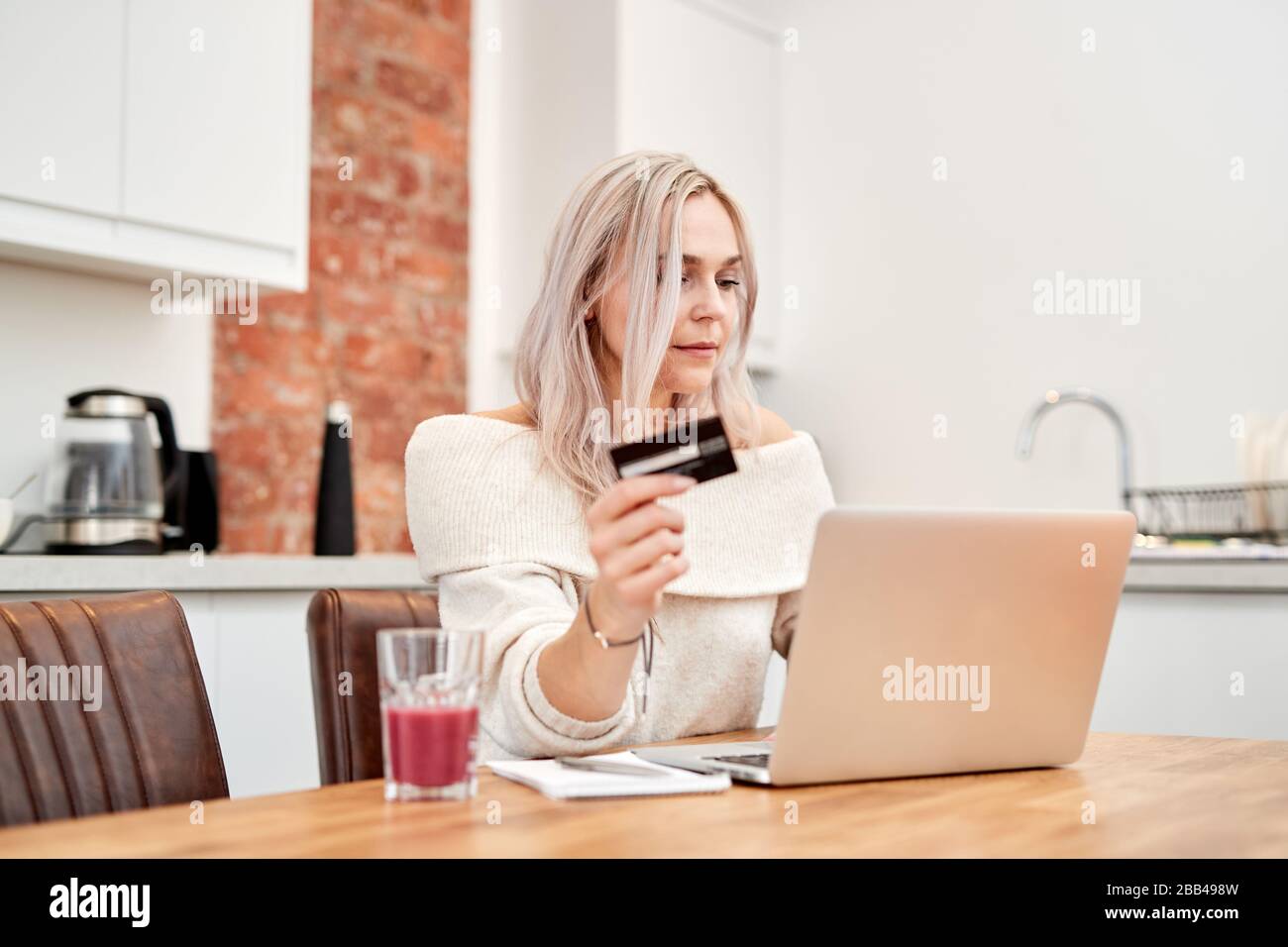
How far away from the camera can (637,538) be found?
3.21ft

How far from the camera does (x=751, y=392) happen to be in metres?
1.67

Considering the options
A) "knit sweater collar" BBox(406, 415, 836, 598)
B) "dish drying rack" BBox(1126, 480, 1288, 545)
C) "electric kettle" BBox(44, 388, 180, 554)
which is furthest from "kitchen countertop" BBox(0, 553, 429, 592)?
"dish drying rack" BBox(1126, 480, 1288, 545)

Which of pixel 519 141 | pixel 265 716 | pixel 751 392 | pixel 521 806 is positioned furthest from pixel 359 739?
pixel 519 141

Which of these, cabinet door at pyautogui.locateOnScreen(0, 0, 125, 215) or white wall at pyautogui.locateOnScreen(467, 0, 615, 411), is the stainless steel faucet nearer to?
white wall at pyautogui.locateOnScreen(467, 0, 615, 411)

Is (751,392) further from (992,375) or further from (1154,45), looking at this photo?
(1154,45)

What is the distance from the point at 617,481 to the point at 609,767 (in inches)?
14.4

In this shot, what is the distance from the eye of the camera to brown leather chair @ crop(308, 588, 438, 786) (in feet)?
4.35

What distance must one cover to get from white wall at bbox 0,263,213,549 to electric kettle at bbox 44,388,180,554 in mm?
191
